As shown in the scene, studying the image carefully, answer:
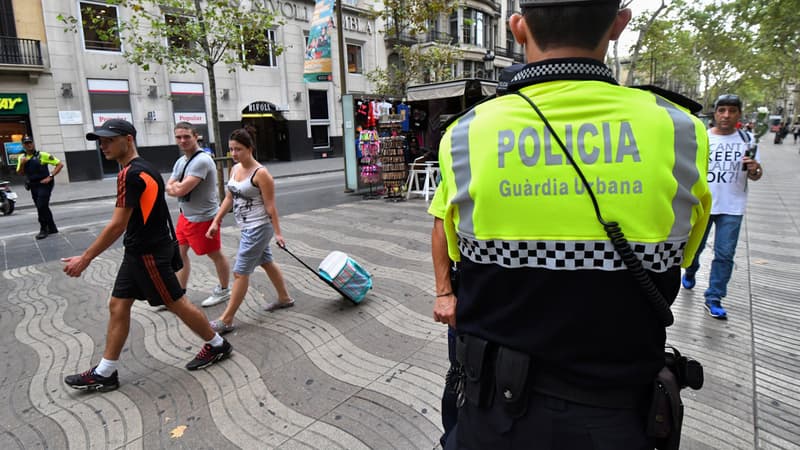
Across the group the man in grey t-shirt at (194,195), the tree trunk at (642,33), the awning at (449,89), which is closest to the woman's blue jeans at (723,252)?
the man in grey t-shirt at (194,195)

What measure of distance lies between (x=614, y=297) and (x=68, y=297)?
6.08 meters

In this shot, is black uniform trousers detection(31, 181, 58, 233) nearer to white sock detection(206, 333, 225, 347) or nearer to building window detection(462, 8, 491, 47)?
white sock detection(206, 333, 225, 347)

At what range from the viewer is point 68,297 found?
5383mm

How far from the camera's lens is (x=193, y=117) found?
22.6m

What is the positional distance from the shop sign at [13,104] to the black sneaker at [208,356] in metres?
20.2

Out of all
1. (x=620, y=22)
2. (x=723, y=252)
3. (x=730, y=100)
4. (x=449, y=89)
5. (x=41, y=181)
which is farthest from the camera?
(x=449, y=89)

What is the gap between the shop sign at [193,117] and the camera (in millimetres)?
22047

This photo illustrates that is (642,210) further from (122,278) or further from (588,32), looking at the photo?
(122,278)

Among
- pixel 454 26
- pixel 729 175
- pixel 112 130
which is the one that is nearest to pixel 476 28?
pixel 454 26

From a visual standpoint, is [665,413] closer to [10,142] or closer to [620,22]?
[620,22]

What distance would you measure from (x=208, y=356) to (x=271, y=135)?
2550 centimetres

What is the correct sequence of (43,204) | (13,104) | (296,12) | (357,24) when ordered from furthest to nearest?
(357,24) < (296,12) < (13,104) < (43,204)

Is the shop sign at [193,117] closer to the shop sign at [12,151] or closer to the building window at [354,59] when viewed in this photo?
the shop sign at [12,151]

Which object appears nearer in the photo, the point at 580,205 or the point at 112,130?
the point at 580,205
